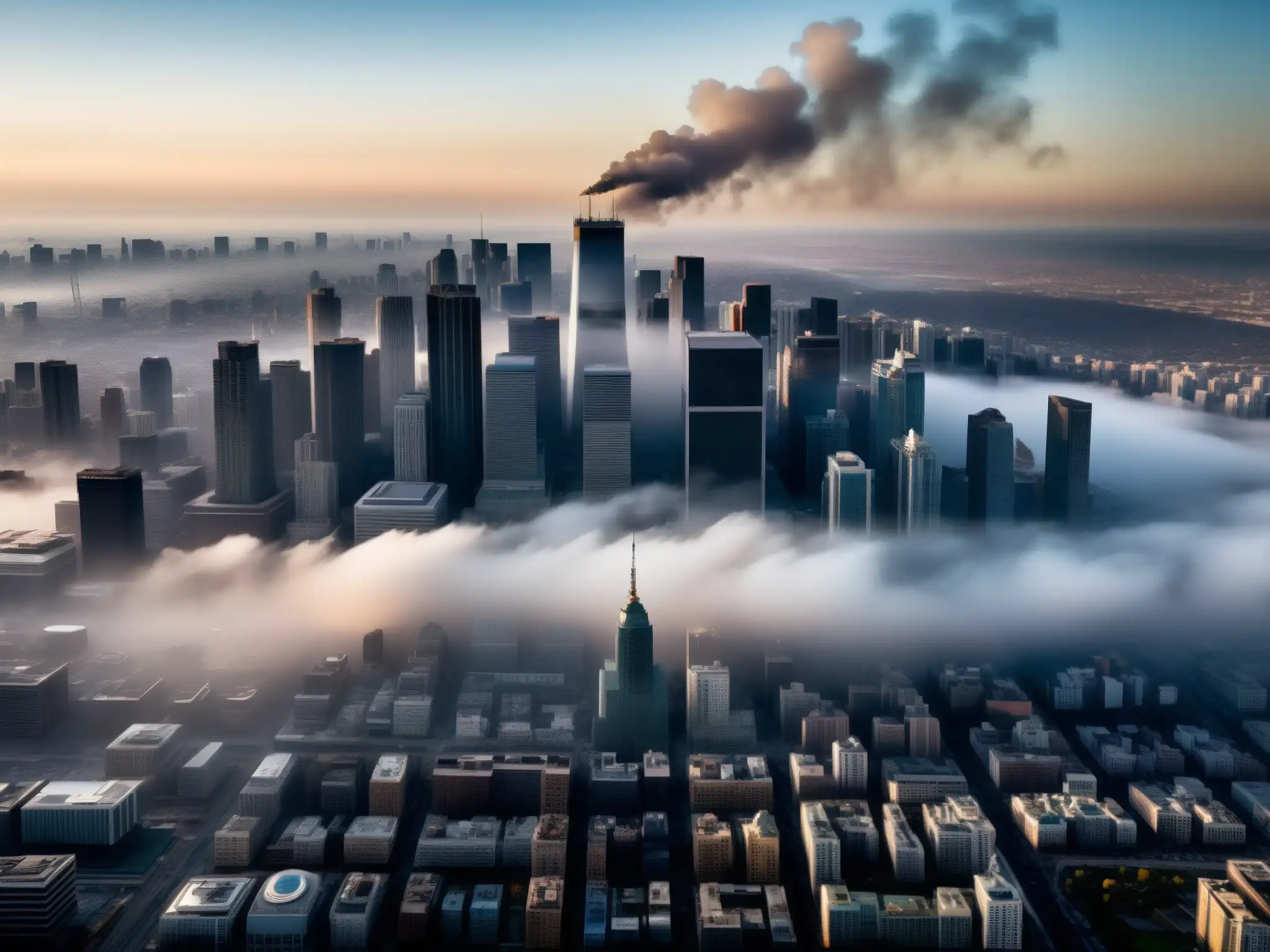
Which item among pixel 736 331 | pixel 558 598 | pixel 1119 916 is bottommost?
pixel 1119 916

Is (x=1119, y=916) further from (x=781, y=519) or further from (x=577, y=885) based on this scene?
(x=781, y=519)

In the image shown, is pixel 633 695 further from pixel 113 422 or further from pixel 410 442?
pixel 113 422

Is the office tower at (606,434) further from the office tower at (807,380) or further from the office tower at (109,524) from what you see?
the office tower at (109,524)

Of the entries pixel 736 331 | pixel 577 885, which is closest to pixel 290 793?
pixel 577 885

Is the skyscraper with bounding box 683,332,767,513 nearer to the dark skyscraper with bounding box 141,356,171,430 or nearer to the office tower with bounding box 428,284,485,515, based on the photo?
the office tower with bounding box 428,284,485,515

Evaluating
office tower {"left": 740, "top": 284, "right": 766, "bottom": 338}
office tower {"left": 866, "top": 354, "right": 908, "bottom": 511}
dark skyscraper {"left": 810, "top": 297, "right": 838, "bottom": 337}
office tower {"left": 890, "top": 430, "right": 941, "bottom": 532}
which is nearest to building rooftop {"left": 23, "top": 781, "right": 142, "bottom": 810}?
office tower {"left": 890, "top": 430, "right": 941, "bottom": 532}

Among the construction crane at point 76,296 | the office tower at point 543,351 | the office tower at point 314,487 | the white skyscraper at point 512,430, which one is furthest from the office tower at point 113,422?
the office tower at point 543,351

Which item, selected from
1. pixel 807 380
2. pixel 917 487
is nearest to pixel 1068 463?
pixel 917 487
